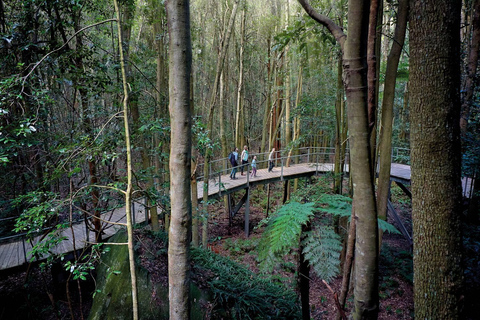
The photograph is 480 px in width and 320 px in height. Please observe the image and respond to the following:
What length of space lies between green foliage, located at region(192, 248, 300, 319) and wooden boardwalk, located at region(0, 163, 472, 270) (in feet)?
5.55

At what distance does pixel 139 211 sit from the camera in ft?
15.0

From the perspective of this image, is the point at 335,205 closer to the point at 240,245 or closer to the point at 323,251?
the point at 323,251

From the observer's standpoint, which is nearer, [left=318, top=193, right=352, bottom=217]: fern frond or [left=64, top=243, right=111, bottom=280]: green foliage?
[left=318, top=193, right=352, bottom=217]: fern frond

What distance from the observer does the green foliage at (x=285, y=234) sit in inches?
71.0

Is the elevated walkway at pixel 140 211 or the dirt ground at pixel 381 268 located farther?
the dirt ground at pixel 381 268

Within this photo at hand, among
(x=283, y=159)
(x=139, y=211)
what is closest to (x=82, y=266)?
(x=139, y=211)

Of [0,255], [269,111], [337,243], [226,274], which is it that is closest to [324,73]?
[269,111]

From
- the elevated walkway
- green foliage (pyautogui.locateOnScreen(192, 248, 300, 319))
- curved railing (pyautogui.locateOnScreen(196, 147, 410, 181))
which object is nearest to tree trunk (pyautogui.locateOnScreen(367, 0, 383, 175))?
the elevated walkway

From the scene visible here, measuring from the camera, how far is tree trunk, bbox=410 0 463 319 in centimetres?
136

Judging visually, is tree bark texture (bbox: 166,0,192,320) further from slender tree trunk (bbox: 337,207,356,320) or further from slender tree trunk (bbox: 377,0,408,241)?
slender tree trunk (bbox: 377,0,408,241)

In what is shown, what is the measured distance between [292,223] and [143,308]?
10.3 ft

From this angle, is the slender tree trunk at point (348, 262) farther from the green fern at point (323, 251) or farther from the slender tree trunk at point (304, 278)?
the slender tree trunk at point (304, 278)

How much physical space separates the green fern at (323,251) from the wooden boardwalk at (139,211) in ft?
6.44

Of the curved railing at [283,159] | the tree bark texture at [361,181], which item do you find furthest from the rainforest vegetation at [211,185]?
the curved railing at [283,159]
